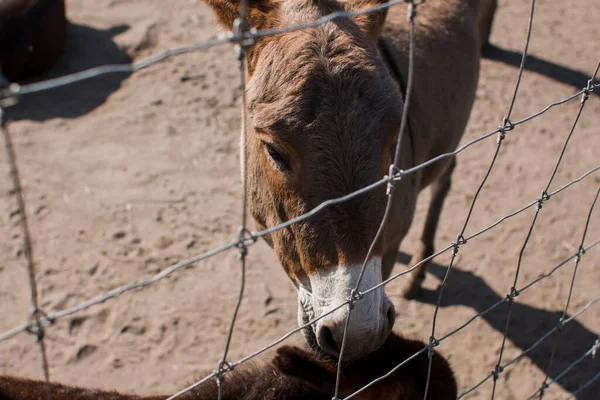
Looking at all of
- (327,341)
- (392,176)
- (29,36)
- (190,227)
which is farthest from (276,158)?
(29,36)

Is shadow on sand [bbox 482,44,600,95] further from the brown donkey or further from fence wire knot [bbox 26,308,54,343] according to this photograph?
fence wire knot [bbox 26,308,54,343]

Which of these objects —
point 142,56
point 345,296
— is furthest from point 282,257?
point 142,56

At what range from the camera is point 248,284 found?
169 inches

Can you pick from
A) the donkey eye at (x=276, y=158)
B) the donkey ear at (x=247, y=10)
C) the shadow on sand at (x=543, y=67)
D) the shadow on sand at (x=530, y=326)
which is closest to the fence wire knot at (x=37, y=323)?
the donkey eye at (x=276, y=158)

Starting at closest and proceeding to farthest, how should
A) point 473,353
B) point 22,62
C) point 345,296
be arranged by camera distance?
1. point 345,296
2. point 473,353
3. point 22,62

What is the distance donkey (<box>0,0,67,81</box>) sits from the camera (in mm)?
6234

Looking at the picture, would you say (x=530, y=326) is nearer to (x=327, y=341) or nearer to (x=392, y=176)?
(x=327, y=341)

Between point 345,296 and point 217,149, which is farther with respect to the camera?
point 217,149

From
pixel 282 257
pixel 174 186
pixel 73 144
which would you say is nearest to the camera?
pixel 282 257

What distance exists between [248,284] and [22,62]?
13.4 ft

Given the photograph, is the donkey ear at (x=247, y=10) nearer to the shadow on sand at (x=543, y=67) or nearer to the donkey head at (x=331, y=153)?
the donkey head at (x=331, y=153)

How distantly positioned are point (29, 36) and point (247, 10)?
194 inches

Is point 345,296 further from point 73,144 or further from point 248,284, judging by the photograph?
point 73,144

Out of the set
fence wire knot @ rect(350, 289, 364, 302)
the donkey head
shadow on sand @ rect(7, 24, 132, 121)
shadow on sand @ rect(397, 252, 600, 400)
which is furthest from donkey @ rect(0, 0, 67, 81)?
fence wire knot @ rect(350, 289, 364, 302)
